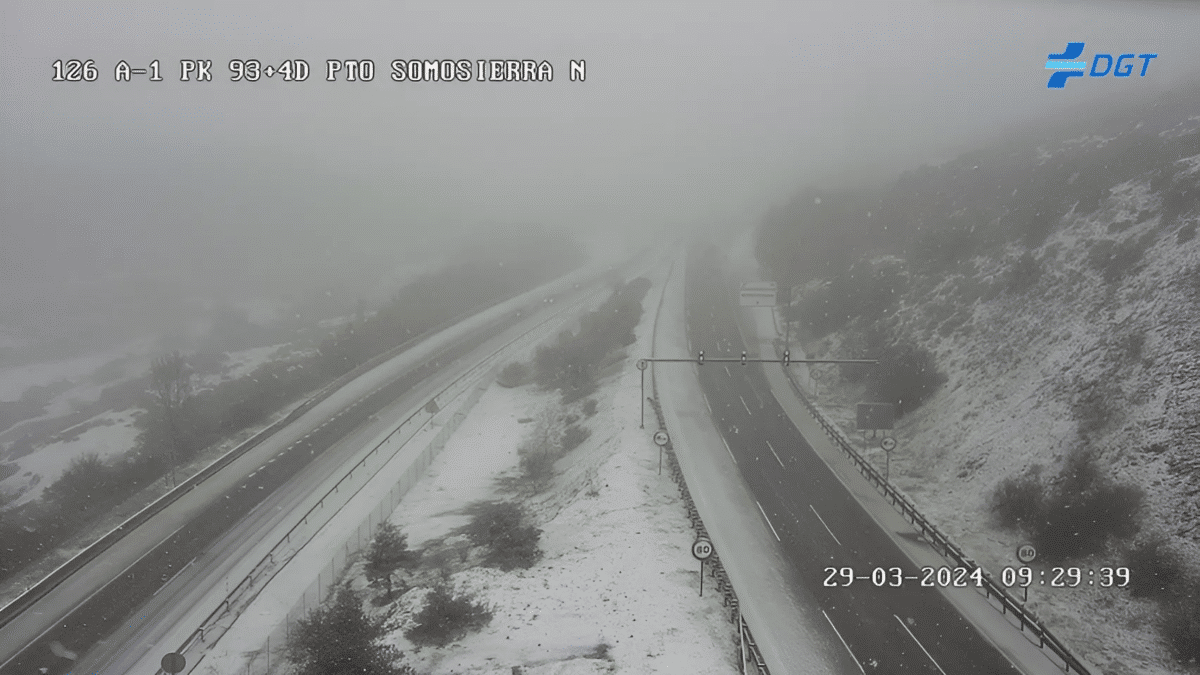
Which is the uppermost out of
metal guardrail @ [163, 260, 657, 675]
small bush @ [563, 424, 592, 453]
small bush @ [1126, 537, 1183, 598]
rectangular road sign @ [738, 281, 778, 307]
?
rectangular road sign @ [738, 281, 778, 307]

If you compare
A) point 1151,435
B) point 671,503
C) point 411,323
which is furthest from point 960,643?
point 411,323

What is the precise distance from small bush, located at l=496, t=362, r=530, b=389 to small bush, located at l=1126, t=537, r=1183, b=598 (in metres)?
55.1

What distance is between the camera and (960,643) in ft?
72.3

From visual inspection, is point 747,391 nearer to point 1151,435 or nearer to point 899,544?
point 899,544

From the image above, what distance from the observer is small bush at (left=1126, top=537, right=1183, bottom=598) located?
2175cm

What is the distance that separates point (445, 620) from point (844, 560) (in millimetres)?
17149

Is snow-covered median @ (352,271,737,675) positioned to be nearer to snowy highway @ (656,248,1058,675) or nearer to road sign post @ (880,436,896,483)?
snowy highway @ (656,248,1058,675)

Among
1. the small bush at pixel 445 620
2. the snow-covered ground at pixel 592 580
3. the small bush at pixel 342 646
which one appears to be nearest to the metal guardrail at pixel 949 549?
the snow-covered ground at pixel 592 580

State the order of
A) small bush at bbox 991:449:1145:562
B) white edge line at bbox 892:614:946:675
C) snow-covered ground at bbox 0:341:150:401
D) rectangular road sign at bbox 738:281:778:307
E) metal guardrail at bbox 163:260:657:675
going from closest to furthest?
white edge line at bbox 892:614:946:675, small bush at bbox 991:449:1145:562, metal guardrail at bbox 163:260:657:675, rectangular road sign at bbox 738:281:778:307, snow-covered ground at bbox 0:341:150:401

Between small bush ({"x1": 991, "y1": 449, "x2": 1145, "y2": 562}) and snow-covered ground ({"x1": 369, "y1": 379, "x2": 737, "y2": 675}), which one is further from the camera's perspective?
small bush ({"x1": 991, "y1": 449, "x2": 1145, "y2": 562})

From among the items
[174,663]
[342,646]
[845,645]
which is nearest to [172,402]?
[342,646]

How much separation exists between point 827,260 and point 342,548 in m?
63.4

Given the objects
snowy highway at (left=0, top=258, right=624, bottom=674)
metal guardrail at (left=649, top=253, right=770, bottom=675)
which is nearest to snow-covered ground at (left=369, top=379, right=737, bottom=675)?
metal guardrail at (left=649, top=253, right=770, bottom=675)

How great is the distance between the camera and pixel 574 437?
169 feet
